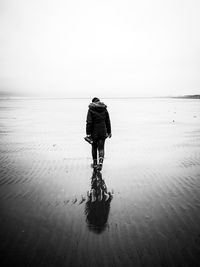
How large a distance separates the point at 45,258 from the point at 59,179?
A: 312 cm

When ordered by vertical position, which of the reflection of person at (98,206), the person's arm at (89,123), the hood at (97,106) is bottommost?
the reflection of person at (98,206)

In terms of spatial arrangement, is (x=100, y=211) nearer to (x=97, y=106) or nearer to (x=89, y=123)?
(x=89, y=123)

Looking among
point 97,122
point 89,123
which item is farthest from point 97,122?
point 89,123

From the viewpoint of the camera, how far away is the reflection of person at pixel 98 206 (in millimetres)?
4043

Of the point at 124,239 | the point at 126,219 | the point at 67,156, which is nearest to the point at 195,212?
the point at 126,219

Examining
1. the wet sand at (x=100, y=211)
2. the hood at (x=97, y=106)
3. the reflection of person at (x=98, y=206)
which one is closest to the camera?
the wet sand at (x=100, y=211)

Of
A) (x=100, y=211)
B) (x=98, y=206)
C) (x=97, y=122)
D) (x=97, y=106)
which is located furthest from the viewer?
(x=97, y=122)

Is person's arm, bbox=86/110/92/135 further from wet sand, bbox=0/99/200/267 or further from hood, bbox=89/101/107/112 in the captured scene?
wet sand, bbox=0/99/200/267

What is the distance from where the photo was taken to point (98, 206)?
470 cm

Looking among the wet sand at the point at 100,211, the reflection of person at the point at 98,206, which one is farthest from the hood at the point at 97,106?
the reflection of person at the point at 98,206

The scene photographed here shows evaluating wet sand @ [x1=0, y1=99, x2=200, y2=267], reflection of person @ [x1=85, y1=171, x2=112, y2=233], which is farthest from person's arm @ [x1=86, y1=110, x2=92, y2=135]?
A: reflection of person @ [x1=85, y1=171, x2=112, y2=233]

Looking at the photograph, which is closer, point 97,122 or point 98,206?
point 98,206

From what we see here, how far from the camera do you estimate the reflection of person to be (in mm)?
4043

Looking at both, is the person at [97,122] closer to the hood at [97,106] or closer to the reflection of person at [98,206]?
the hood at [97,106]
